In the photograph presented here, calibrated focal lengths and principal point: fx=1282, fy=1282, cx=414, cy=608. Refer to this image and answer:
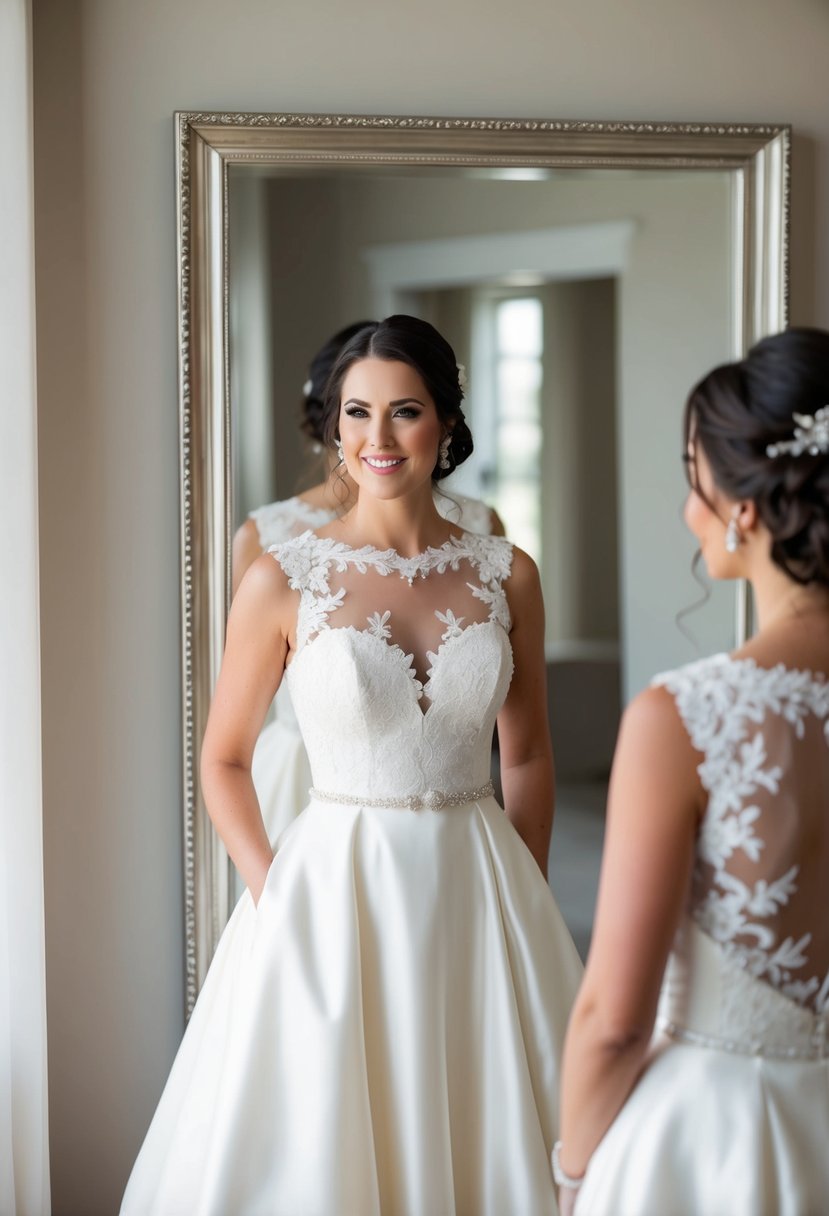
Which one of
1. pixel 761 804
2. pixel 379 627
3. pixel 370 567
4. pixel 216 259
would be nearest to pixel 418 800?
pixel 379 627

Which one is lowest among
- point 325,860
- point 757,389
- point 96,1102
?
point 96,1102

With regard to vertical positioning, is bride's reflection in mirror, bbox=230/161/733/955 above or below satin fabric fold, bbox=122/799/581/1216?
above

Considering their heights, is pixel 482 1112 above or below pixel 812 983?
below

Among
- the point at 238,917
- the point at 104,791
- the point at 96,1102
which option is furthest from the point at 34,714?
the point at 96,1102

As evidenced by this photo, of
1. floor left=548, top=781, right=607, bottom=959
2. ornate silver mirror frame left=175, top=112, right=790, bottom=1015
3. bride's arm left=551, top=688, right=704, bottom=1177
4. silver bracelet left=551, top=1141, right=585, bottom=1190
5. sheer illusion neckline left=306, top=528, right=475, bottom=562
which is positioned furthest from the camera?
floor left=548, top=781, right=607, bottom=959

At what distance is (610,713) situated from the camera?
101 inches

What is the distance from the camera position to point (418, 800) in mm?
2016

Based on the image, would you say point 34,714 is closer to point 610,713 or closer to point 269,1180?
point 269,1180

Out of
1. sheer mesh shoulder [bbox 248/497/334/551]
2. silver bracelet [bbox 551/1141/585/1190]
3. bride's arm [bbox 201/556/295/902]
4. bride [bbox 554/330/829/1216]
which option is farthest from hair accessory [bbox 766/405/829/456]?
sheer mesh shoulder [bbox 248/497/334/551]

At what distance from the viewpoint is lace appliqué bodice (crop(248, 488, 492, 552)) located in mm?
2420

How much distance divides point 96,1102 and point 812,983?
1634 millimetres

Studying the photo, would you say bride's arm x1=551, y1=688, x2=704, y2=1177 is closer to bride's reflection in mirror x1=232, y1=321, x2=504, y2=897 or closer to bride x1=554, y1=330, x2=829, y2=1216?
bride x1=554, y1=330, x2=829, y2=1216

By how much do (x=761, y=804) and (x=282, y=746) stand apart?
1.28 metres

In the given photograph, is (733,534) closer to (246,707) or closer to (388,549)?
(388,549)
